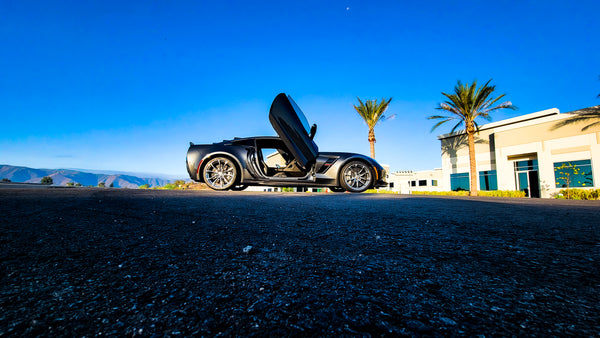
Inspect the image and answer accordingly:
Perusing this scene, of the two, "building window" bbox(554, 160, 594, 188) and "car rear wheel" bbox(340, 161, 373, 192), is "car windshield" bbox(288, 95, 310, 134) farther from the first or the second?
"building window" bbox(554, 160, 594, 188)

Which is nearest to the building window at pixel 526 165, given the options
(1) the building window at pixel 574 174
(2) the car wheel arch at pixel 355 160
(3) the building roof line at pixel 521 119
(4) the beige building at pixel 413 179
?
(1) the building window at pixel 574 174

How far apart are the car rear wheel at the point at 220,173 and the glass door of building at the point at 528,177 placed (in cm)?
2262

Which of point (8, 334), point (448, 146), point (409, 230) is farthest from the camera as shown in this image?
point (448, 146)

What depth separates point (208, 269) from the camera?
1091 millimetres

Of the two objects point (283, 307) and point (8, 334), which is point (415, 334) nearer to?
point (283, 307)

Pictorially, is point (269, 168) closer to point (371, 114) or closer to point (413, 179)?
point (371, 114)

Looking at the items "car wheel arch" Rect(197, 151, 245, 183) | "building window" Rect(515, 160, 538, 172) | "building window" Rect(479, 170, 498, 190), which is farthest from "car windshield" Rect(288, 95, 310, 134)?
"building window" Rect(479, 170, 498, 190)

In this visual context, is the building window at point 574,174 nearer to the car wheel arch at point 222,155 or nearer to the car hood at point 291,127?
the car hood at point 291,127

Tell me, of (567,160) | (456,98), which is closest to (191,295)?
(456,98)

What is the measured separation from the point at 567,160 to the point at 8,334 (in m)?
25.6

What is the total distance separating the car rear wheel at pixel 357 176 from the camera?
5.85 meters

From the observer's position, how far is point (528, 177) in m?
19.5

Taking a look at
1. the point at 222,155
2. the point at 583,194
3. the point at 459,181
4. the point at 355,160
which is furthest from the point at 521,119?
the point at 222,155

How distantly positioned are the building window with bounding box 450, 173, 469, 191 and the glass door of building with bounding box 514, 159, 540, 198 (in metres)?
3.47
